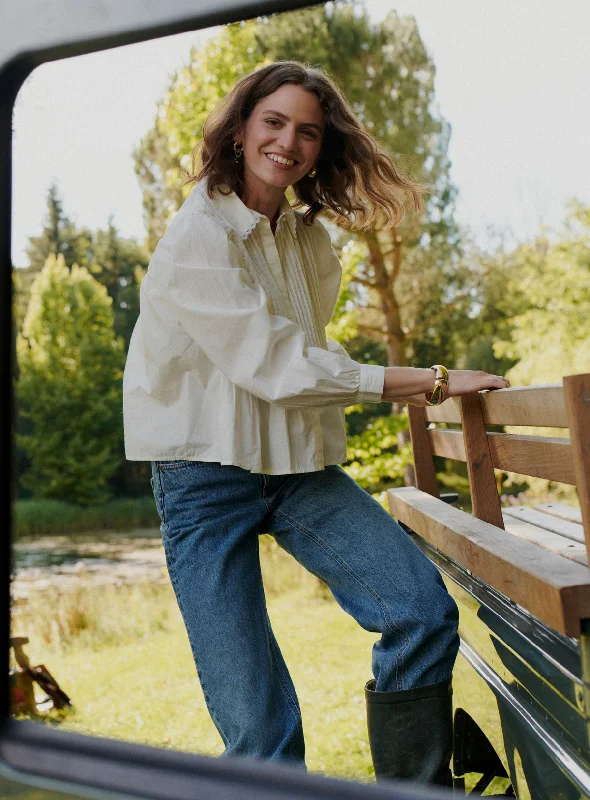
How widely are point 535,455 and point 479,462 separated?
0.31 meters

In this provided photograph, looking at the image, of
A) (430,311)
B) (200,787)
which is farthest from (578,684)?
(430,311)

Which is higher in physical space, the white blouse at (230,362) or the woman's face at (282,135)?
the woman's face at (282,135)

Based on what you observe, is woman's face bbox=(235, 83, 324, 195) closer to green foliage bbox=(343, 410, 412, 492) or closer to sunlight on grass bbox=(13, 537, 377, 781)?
sunlight on grass bbox=(13, 537, 377, 781)

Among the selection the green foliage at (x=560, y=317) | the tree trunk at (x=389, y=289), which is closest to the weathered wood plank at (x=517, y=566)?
the green foliage at (x=560, y=317)

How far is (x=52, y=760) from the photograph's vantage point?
3.74 ft

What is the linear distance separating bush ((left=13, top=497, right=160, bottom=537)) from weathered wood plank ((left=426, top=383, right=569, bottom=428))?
1056 centimetres

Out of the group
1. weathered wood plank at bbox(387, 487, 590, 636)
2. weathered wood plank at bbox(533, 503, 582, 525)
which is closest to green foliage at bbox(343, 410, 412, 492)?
weathered wood plank at bbox(533, 503, 582, 525)

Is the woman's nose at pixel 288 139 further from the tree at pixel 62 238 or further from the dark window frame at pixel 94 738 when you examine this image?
the tree at pixel 62 238

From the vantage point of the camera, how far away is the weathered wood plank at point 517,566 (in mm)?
1127

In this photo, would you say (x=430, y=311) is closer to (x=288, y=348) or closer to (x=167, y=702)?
(x=167, y=702)

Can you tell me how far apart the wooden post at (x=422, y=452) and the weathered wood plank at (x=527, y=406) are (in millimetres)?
775

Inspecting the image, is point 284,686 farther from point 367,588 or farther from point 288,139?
point 288,139

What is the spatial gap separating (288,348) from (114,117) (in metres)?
9.63

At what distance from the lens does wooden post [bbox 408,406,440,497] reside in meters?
2.52
